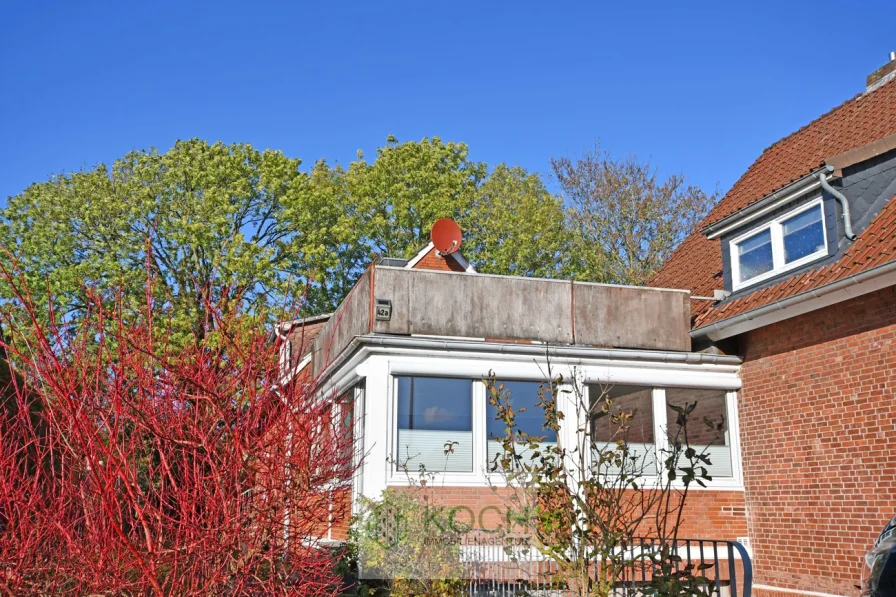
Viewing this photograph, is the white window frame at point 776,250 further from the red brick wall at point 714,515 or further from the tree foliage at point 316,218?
the tree foliage at point 316,218

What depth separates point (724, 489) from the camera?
12.9 metres

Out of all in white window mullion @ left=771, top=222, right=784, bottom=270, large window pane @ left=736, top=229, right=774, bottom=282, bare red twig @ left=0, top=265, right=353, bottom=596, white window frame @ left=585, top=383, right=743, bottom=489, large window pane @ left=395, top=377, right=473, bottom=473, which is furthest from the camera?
large window pane @ left=736, top=229, right=774, bottom=282

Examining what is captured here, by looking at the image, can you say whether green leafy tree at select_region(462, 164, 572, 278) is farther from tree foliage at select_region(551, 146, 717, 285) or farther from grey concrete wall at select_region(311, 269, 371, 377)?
grey concrete wall at select_region(311, 269, 371, 377)

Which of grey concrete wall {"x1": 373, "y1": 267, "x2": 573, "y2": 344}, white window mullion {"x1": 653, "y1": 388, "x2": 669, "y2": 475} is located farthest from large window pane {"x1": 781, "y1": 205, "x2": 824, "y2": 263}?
grey concrete wall {"x1": 373, "y1": 267, "x2": 573, "y2": 344}

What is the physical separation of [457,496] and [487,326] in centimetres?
256

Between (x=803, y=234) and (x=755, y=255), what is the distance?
3.41 ft

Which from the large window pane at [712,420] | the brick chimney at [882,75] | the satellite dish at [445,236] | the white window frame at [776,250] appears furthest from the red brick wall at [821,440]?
the satellite dish at [445,236]

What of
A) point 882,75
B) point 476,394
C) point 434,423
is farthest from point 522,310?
point 882,75

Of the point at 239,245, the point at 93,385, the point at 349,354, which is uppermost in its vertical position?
the point at 239,245

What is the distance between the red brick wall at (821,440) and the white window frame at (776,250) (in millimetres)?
947

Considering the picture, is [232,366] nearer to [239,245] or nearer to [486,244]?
[239,245]

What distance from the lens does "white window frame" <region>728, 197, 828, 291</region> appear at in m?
12.4

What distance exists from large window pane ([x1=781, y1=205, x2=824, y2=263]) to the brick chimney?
3.92 m

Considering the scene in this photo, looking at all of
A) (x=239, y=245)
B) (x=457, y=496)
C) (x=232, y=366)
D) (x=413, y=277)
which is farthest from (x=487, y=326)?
(x=239, y=245)
